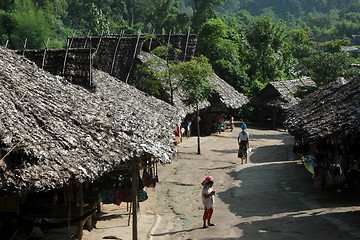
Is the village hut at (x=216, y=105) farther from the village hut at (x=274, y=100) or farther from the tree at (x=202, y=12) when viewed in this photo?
the tree at (x=202, y=12)

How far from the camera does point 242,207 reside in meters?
13.5

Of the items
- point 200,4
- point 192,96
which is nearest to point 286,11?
point 200,4

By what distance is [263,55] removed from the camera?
3984 centimetres

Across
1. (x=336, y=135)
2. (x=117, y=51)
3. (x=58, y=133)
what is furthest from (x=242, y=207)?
(x=117, y=51)

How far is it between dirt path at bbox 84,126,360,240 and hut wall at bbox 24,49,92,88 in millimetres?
4347

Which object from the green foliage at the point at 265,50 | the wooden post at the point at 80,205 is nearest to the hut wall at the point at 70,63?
the wooden post at the point at 80,205

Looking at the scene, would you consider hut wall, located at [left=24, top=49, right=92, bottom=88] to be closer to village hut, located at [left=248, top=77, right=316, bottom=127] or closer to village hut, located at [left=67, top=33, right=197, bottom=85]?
village hut, located at [left=67, top=33, right=197, bottom=85]

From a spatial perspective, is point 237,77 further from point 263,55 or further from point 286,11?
point 286,11

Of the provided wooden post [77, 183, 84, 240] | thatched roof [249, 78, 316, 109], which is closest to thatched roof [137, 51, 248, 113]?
thatched roof [249, 78, 316, 109]

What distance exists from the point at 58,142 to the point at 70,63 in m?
8.92

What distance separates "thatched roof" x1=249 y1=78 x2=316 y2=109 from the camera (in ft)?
107

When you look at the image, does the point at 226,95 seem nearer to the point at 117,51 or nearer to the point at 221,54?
the point at 117,51

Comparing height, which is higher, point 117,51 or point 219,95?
point 117,51

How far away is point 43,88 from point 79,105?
2.63 feet
